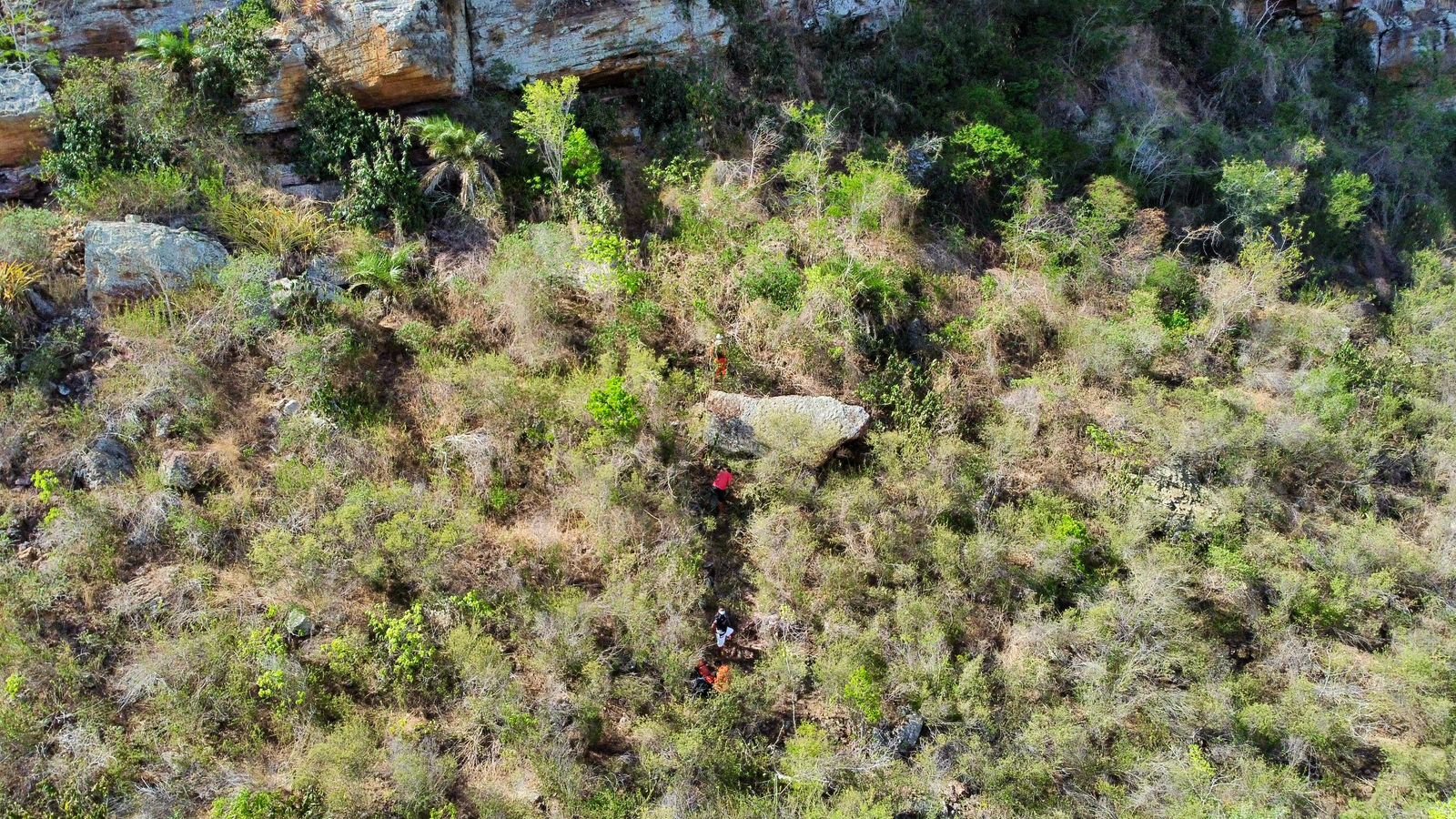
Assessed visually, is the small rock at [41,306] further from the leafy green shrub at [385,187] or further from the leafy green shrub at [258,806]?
the leafy green shrub at [258,806]

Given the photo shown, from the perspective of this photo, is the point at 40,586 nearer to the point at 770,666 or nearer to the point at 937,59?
the point at 770,666

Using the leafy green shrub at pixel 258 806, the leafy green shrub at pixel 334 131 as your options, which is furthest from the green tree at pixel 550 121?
the leafy green shrub at pixel 258 806

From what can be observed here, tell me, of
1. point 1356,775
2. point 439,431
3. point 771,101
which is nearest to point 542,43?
point 771,101

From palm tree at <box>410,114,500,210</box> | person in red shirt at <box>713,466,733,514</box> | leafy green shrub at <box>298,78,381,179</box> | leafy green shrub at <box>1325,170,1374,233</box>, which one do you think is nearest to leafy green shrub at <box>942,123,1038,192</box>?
leafy green shrub at <box>1325,170,1374,233</box>

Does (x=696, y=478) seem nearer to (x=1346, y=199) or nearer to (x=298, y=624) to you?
(x=298, y=624)

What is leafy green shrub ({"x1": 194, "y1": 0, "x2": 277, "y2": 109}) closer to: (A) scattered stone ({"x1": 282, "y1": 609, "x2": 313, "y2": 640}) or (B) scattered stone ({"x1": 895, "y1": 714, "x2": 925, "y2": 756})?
(A) scattered stone ({"x1": 282, "y1": 609, "x2": 313, "y2": 640})

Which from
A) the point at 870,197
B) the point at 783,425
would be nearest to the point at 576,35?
the point at 870,197

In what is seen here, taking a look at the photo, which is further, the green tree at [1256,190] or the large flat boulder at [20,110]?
the green tree at [1256,190]
